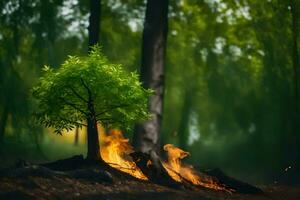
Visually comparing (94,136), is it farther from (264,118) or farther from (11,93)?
(264,118)

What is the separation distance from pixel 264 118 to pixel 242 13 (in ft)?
17.2

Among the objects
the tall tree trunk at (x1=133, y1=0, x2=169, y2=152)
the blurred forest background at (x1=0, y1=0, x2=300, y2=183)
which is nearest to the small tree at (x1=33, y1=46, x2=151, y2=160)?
the tall tree trunk at (x1=133, y1=0, x2=169, y2=152)

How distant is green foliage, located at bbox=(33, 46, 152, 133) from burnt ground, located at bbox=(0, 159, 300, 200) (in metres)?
1.29

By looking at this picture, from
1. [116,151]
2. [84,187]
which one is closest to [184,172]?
[116,151]

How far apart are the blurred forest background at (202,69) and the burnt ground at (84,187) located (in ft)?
31.4

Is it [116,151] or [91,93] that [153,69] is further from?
[91,93]

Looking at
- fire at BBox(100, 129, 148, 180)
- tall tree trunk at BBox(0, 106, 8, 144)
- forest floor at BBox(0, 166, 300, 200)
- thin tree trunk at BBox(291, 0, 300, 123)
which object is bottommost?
forest floor at BBox(0, 166, 300, 200)

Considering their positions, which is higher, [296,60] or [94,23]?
[94,23]

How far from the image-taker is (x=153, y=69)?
14930mm

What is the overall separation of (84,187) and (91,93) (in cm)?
232

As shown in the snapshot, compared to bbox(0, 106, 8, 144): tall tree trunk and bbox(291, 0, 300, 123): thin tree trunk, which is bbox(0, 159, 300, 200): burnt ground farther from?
bbox(0, 106, 8, 144): tall tree trunk

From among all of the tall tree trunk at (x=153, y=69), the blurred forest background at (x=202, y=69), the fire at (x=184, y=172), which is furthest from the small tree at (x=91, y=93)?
the blurred forest background at (x=202, y=69)

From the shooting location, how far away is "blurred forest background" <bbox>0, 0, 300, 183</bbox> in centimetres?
2048

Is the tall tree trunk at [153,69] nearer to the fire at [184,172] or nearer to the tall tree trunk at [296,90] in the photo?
the fire at [184,172]
